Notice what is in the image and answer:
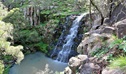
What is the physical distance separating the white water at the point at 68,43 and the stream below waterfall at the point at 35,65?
4.04ft

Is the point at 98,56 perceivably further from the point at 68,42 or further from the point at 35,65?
the point at 68,42

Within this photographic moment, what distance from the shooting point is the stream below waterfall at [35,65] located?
23016 millimetres

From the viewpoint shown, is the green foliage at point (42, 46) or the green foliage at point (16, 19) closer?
the green foliage at point (42, 46)


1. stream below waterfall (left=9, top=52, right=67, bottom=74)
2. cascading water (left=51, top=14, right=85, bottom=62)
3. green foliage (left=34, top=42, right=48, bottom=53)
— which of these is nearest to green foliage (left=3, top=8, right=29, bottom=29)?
green foliage (left=34, top=42, right=48, bottom=53)

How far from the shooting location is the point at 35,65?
25.0 meters

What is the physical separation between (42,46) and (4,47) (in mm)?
15189

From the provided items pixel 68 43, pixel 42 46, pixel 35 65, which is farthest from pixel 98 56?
pixel 42 46

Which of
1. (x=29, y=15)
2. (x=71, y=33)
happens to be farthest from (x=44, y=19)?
(x=71, y=33)

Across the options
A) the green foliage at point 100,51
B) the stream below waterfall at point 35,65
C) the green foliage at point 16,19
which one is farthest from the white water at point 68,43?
the green foliage at point 100,51

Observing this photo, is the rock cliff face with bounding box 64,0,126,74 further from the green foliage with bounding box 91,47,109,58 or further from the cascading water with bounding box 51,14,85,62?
the cascading water with bounding box 51,14,85,62

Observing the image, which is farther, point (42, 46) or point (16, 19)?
point (16, 19)

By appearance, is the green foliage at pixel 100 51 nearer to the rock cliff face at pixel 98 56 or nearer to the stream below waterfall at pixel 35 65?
the rock cliff face at pixel 98 56

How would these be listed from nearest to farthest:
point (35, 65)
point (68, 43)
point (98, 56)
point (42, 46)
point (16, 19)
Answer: point (98, 56)
point (35, 65)
point (68, 43)
point (42, 46)
point (16, 19)

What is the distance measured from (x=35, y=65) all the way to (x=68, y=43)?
571 cm
